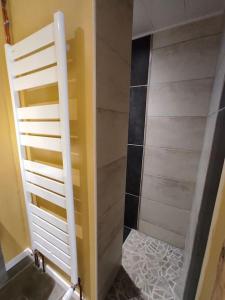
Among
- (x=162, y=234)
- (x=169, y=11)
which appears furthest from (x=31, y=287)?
(x=169, y=11)

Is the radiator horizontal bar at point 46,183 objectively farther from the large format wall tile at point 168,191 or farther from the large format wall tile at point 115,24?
the large format wall tile at point 168,191

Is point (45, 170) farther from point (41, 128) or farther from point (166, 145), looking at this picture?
point (166, 145)

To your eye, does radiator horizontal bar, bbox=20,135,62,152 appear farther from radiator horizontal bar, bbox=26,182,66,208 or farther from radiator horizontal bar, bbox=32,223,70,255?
radiator horizontal bar, bbox=32,223,70,255

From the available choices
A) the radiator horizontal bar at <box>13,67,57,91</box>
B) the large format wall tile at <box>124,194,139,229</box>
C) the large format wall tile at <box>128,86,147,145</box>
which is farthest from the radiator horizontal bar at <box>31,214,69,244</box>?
the large format wall tile at <box>128,86,147,145</box>

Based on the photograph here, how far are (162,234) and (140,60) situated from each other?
196cm

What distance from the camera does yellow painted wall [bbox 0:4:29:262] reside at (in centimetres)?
121

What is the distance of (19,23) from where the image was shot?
1.00 m

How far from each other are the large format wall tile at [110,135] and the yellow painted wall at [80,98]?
0.05 m

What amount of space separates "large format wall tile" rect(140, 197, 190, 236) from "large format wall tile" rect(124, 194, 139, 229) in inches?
3.1

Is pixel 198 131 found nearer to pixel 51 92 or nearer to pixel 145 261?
pixel 51 92

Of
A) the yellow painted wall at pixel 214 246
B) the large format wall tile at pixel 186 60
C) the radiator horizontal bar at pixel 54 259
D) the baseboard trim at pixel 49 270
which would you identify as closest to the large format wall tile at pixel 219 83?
the large format wall tile at pixel 186 60

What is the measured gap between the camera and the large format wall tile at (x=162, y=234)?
170cm

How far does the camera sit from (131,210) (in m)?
1.96

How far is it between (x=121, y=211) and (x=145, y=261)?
701mm
